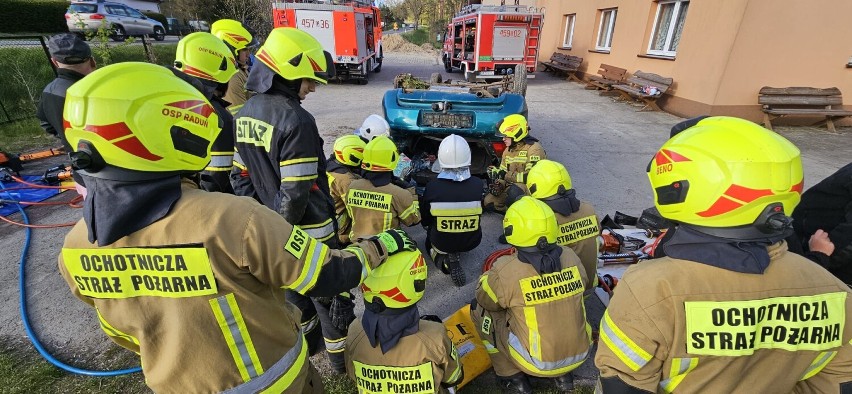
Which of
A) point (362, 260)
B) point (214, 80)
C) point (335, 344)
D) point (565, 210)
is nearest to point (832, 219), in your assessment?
point (565, 210)

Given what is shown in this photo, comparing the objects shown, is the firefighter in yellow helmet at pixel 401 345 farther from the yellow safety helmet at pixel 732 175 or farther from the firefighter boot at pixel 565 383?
the yellow safety helmet at pixel 732 175

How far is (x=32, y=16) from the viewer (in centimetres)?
1905

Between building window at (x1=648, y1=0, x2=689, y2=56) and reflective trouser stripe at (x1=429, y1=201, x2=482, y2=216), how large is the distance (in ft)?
31.8

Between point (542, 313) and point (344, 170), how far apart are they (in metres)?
2.23

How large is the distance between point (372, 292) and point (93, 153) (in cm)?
123

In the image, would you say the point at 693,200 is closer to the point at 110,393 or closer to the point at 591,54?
the point at 110,393

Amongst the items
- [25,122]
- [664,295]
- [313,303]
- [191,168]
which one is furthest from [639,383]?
[25,122]

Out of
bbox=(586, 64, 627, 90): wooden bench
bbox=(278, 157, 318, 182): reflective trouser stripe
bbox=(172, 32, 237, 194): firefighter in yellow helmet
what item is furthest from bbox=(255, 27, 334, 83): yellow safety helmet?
bbox=(586, 64, 627, 90): wooden bench

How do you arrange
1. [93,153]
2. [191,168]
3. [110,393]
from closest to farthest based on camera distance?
[93,153], [191,168], [110,393]

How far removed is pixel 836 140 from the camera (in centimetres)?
805

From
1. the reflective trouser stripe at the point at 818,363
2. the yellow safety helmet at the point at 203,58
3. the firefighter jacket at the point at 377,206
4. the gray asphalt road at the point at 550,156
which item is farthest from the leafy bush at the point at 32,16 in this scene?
the reflective trouser stripe at the point at 818,363

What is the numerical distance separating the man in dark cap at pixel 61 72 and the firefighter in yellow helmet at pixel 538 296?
143 inches

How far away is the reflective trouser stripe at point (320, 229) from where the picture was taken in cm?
258

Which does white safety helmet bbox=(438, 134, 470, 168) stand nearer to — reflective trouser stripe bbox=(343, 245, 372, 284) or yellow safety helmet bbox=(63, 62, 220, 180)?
reflective trouser stripe bbox=(343, 245, 372, 284)
